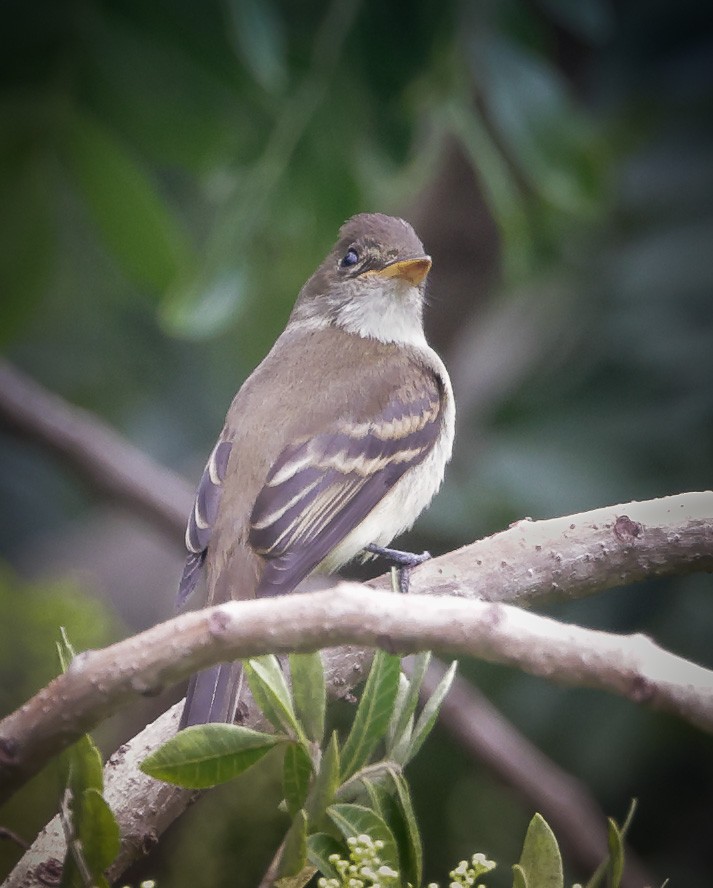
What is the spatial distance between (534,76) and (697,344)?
105 cm

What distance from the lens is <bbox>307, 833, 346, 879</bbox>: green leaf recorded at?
177cm

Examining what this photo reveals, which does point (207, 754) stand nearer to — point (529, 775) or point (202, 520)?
point (202, 520)

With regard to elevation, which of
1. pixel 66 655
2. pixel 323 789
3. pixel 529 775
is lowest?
pixel 323 789

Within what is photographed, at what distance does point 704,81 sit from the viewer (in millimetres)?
4902

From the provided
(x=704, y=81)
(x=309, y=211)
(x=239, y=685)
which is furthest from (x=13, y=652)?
(x=704, y=81)

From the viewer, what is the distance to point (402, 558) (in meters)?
3.42

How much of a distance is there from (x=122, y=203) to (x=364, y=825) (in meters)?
2.54

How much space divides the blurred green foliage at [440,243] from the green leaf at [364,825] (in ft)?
4.31

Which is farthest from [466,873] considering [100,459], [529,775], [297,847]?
[100,459]

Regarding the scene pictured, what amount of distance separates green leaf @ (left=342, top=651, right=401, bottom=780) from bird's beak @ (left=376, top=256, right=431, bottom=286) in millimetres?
2198

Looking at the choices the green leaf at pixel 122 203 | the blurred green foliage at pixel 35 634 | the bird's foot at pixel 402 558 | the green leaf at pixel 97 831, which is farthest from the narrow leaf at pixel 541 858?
the green leaf at pixel 122 203

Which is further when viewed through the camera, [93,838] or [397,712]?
[397,712]

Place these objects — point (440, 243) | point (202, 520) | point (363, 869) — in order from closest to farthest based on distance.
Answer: point (363, 869) → point (202, 520) → point (440, 243)

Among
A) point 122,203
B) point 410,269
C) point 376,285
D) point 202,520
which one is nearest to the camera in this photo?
point 202,520
